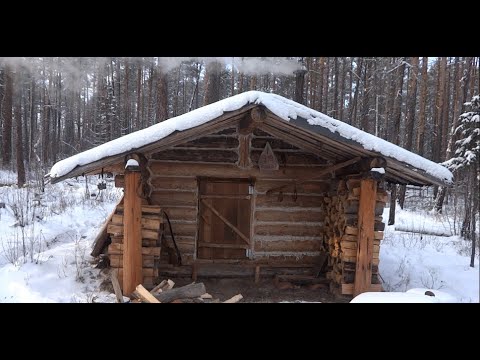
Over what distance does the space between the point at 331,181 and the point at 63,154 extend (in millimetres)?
27245

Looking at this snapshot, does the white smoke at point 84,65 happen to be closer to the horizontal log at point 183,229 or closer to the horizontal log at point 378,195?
the horizontal log at point 183,229

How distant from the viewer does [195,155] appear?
7.23 meters

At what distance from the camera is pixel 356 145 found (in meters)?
5.66

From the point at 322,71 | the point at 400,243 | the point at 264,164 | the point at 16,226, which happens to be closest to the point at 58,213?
the point at 16,226

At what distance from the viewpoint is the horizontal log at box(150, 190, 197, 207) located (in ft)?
24.1

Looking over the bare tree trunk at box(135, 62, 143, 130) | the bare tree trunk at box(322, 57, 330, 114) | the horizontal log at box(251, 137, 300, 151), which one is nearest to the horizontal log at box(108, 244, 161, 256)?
the horizontal log at box(251, 137, 300, 151)

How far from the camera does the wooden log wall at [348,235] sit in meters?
6.36

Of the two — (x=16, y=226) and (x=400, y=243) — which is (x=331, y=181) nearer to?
(x=400, y=243)

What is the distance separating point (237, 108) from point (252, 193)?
2.51m

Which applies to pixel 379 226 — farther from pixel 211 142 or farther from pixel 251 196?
pixel 211 142

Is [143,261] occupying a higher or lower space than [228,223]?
lower

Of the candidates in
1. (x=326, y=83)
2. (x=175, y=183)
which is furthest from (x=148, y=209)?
(x=326, y=83)

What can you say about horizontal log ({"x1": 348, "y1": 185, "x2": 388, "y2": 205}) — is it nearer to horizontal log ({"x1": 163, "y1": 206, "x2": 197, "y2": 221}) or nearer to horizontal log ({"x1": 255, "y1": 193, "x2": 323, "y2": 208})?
horizontal log ({"x1": 255, "y1": 193, "x2": 323, "y2": 208})

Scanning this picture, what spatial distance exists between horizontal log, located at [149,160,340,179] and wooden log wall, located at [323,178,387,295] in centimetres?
96
